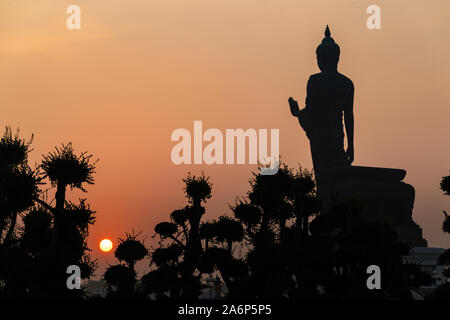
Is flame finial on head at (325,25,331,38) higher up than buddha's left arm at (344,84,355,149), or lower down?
higher up

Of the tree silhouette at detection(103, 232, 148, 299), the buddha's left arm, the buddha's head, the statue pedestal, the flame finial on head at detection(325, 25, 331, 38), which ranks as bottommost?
the tree silhouette at detection(103, 232, 148, 299)

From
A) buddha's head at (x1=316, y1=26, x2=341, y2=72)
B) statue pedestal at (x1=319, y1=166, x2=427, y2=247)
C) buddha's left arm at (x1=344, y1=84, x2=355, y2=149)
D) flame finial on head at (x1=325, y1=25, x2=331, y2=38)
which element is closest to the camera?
statue pedestal at (x1=319, y1=166, x2=427, y2=247)

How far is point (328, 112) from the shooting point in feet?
330

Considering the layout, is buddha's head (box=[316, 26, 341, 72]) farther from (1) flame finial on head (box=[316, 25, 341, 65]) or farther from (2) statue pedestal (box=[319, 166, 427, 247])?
(2) statue pedestal (box=[319, 166, 427, 247])

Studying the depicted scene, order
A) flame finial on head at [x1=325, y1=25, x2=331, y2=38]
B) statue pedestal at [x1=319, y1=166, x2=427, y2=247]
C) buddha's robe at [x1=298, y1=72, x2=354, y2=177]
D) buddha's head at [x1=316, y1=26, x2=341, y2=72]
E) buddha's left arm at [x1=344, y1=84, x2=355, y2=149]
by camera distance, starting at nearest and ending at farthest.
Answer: statue pedestal at [x1=319, y1=166, x2=427, y2=247] → buddha's robe at [x1=298, y1=72, x2=354, y2=177] → buddha's left arm at [x1=344, y1=84, x2=355, y2=149] → buddha's head at [x1=316, y1=26, x2=341, y2=72] → flame finial on head at [x1=325, y1=25, x2=331, y2=38]

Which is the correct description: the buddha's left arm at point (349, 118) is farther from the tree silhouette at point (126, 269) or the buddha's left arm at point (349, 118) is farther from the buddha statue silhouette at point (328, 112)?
the tree silhouette at point (126, 269)

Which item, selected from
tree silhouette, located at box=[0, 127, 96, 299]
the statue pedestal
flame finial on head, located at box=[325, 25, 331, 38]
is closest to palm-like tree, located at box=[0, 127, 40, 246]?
tree silhouette, located at box=[0, 127, 96, 299]

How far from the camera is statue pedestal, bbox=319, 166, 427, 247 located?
317 ft

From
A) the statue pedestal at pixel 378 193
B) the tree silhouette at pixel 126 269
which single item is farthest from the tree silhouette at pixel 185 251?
the statue pedestal at pixel 378 193

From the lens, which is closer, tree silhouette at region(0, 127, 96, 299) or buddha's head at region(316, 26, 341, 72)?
tree silhouette at region(0, 127, 96, 299)

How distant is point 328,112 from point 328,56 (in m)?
7.07

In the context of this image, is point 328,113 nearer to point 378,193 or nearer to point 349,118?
point 349,118
